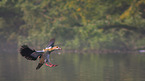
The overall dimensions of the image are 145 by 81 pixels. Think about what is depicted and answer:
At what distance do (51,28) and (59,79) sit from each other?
15620mm

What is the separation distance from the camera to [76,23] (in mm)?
28219

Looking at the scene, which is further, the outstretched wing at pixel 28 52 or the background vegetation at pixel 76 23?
the background vegetation at pixel 76 23

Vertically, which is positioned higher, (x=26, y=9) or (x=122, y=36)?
(x=26, y=9)

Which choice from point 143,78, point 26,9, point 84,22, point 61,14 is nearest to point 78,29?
point 84,22

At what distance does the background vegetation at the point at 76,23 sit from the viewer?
26.4 metres

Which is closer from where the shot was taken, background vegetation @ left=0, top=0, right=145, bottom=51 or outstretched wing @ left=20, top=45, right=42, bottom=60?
outstretched wing @ left=20, top=45, right=42, bottom=60

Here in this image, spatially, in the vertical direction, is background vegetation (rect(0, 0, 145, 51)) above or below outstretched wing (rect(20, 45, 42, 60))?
above

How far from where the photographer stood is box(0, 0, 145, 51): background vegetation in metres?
26.4

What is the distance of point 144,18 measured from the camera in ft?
90.0

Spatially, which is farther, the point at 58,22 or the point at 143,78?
the point at 58,22

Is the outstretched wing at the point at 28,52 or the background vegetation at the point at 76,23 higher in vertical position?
the background vegetation at the point at 76,23

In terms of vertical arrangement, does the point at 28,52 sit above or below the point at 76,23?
below

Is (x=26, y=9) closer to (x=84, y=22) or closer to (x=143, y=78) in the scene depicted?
(x=84, y=22)

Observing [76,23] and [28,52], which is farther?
[76,23]
